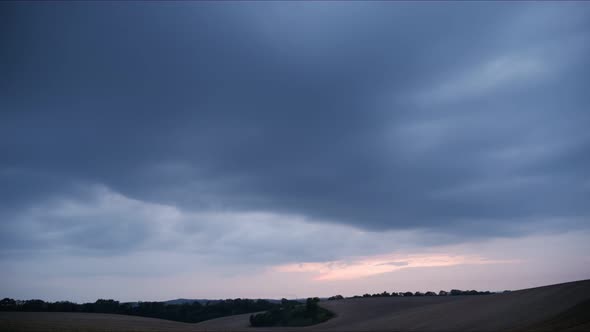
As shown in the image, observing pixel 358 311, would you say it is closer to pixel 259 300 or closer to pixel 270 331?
pixel 270 331

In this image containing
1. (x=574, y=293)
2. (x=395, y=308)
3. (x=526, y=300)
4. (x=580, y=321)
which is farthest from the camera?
(x=395, y=308)

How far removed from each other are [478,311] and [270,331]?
93.0 ft

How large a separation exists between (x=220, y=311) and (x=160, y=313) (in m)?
15.0

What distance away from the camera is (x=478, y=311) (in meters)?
44.2

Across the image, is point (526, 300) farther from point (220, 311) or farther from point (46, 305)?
point (46, 305)

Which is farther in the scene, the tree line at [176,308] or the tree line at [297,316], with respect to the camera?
the tree line at [176,308]

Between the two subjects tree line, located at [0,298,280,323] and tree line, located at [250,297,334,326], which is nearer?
tree line, located at [250,297,334,326]

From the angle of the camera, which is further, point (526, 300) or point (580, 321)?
point (526, 300)

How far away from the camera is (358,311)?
74312mm

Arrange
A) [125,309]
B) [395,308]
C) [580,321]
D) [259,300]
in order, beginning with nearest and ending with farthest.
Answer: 1. [580,321]
2. [395,308]
3. [125,309]
4. [259,300]

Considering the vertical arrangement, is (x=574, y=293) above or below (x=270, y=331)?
above

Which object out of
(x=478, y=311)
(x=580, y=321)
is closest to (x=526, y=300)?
(x=478, y=311)

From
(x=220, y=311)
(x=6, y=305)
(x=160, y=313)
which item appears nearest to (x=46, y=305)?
(x=6, y=305)

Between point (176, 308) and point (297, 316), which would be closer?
point (297, 316)
